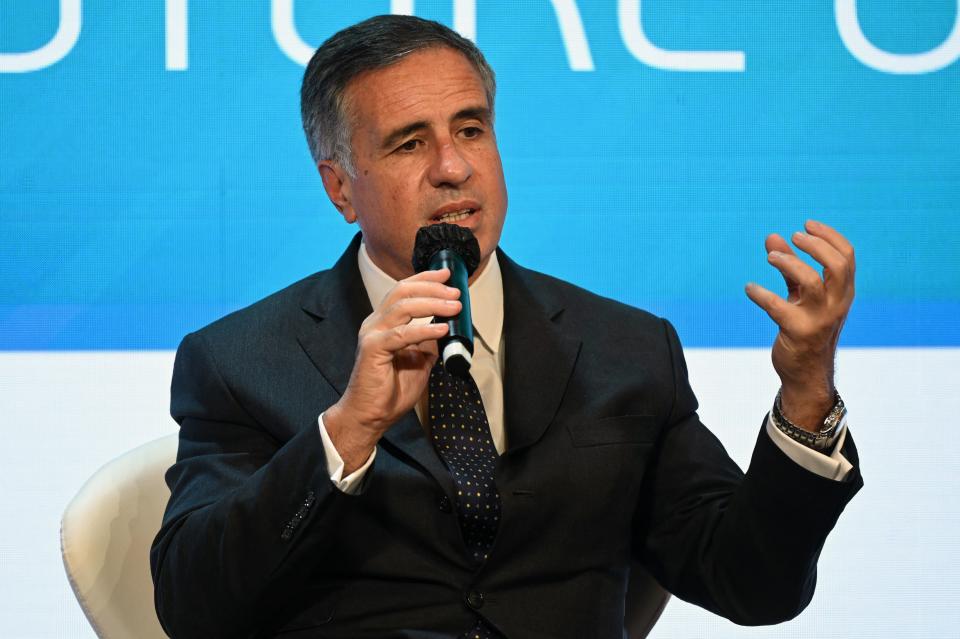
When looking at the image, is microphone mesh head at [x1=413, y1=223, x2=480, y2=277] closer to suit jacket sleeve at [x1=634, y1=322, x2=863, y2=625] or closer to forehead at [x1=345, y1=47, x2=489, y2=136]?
forehead at [x1=345, y1=47, x2=489, y2=136]

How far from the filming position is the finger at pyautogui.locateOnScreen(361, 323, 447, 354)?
174 cm

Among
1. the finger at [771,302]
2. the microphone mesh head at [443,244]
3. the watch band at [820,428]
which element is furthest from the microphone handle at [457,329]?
the watch band at [820,428]

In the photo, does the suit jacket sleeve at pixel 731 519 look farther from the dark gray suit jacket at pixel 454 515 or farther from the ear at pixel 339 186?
the ear at pixel 339 186

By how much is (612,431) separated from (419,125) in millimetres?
601

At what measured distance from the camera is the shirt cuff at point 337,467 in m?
1.96

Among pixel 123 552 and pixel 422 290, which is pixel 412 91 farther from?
pixel 123 552

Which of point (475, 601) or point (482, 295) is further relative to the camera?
point (482, 295)

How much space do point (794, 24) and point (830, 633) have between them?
1.41 meters

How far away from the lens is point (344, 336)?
90.4 inches

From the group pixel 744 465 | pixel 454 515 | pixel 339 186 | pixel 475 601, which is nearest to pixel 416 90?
pixel 339 186

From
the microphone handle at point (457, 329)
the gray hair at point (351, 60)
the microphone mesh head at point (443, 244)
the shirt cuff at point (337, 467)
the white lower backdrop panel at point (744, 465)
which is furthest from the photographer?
the white lower backdrop panel at point (744, 465)

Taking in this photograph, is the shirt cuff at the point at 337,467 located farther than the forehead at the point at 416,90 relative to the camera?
No

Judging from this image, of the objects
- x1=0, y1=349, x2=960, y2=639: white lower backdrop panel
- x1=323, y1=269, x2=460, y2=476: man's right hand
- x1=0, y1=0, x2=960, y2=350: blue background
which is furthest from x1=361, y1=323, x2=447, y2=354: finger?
x1=0, y1=349, x2=960, y2=639: white lower backdrop panel

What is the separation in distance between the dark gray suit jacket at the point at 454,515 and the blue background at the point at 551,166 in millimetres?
808
